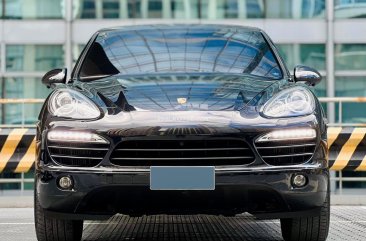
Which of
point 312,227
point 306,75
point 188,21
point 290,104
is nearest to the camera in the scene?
point 290,104

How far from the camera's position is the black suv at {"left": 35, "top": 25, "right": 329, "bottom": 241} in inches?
195

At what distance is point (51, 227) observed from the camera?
5.52m

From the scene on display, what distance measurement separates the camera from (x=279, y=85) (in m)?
5.62

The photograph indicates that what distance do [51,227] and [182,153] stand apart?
116cm

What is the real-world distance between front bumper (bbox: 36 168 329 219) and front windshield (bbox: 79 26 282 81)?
122 centimetres

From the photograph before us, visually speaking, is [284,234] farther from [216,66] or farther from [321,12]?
[321,12]

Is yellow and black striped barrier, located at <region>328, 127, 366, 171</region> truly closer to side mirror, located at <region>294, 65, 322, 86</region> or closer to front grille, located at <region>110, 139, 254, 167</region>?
side mirror, located at <region>294, 65, 322, 86</region>

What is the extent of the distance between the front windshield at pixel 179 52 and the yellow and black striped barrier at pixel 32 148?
3.38 m

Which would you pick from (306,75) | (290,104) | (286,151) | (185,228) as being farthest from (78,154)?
(185,228)

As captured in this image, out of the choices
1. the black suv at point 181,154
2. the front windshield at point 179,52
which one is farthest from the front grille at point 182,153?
the front windshield at point 179,52

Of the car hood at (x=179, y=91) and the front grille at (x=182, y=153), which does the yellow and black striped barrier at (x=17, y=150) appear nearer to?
the car hood at (x=179, y=91)

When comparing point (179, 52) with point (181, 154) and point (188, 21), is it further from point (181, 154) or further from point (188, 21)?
point (188, 21)

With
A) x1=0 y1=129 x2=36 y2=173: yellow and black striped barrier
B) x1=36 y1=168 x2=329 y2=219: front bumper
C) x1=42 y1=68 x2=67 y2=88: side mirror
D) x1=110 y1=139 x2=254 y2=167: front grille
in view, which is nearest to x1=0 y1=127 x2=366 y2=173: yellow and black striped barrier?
x1=0 y1=129 x2=36 y2=173: yellow and black striped barrier

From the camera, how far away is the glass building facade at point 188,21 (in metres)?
26.4
